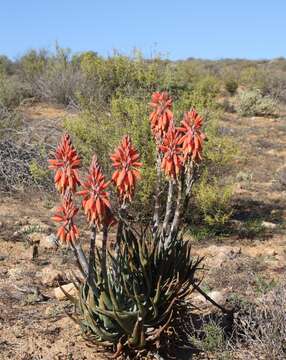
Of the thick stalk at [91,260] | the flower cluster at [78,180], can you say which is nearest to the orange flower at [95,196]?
the flower cluster at [78,180]

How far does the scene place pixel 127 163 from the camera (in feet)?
10.6

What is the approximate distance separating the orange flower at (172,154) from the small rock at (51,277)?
2.34 meters

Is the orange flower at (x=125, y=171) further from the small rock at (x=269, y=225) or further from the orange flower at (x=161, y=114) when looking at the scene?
the small rock at (x=269, y=225)

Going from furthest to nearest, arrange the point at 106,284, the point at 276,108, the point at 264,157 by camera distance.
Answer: the point at 276,108, the point at 264,157, the point at 106,284

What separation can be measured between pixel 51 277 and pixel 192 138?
2582 millimetres

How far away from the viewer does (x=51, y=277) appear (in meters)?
5.48

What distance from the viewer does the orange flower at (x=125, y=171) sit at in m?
3.20

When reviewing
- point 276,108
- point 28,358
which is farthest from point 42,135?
point 276,108

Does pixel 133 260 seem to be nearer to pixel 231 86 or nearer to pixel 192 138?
pixel 192 138

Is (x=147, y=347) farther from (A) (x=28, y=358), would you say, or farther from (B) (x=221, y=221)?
(B) (x=221, y=221)

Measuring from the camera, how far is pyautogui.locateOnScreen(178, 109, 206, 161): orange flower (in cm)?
358

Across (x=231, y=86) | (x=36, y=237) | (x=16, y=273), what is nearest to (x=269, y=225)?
(x=36, y=237)

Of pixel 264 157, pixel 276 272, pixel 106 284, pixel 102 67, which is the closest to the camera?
pixel 106 284

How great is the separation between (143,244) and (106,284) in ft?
1.25
